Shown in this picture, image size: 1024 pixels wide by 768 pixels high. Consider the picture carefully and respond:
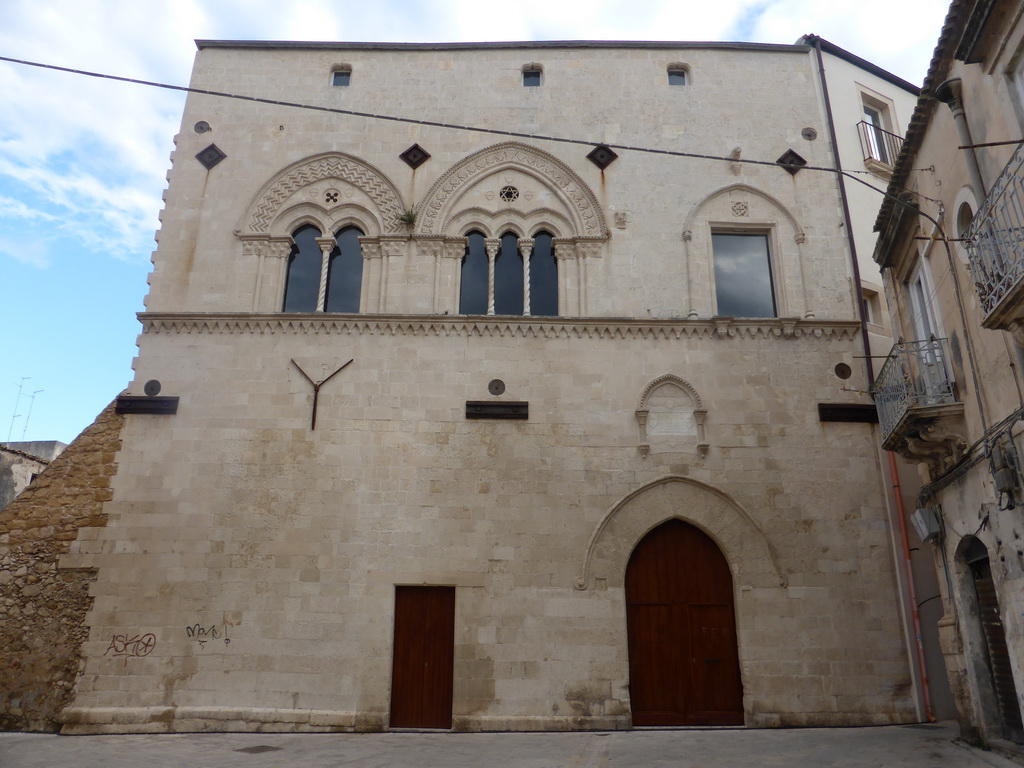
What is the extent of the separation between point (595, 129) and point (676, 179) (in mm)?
1719

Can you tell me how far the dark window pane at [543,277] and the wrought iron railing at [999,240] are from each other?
6.70 m

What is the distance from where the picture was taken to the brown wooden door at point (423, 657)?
32.9 ft

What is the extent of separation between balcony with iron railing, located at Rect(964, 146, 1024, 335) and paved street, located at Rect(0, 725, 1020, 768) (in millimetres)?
4391

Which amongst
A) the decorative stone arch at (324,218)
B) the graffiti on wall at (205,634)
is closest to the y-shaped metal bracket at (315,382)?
the decorative stone arch at (324,218)

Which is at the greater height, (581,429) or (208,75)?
(208,75)

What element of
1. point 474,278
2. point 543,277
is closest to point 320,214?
point 474,278

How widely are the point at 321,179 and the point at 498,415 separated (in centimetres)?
545

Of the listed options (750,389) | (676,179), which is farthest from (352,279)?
(750,389)

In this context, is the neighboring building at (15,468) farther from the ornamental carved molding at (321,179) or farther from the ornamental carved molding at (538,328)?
the ornamental carved molding at (538,328)

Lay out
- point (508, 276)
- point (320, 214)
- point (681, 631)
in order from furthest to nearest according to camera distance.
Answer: point (320, 214)
point (508, 276)
point (681, 631)

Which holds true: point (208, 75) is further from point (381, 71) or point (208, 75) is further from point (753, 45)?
point (753, 45)

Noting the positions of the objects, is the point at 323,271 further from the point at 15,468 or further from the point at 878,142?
the point at 878,142

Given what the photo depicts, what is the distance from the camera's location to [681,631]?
410 inches

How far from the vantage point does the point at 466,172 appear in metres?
13.0
